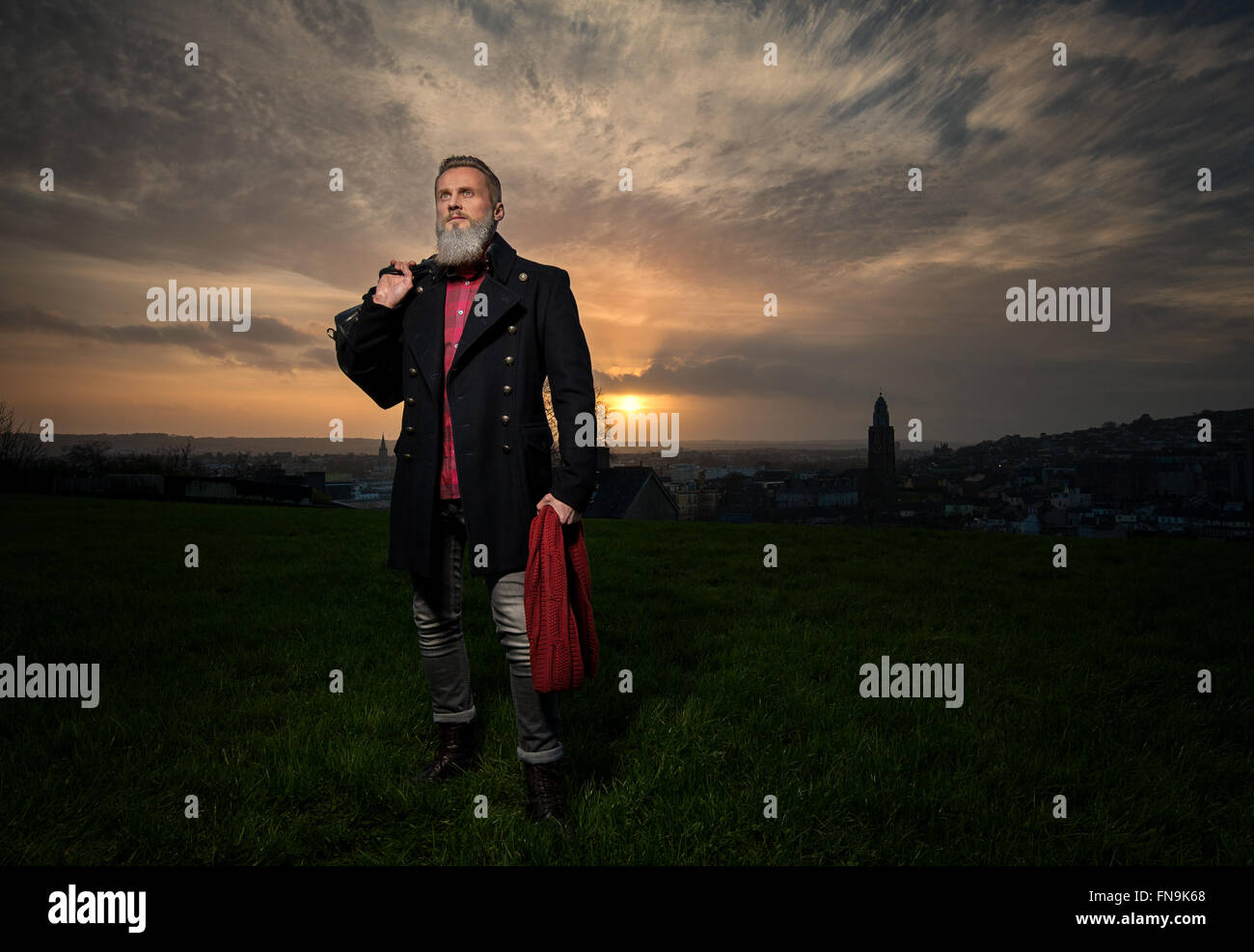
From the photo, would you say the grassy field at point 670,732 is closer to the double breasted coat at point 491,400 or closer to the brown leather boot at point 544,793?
→ the brown leather boot at point 544,793

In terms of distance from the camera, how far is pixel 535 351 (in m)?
3.72

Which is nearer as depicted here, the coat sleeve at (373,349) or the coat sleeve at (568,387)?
the coat sleeve at (568,387)

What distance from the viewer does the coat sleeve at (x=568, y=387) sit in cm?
344

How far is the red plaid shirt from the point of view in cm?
380

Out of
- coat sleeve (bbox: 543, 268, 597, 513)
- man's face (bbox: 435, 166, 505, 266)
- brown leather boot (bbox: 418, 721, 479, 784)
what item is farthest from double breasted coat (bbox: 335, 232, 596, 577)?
brown leather boot (bbox: 418, 721, 479, 784)

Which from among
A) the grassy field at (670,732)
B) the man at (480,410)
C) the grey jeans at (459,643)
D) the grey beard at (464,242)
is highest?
the grey beard at (464,242)

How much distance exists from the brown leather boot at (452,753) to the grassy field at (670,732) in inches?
6.4

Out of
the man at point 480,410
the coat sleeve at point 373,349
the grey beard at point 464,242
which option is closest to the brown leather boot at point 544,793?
the man at point 480,410

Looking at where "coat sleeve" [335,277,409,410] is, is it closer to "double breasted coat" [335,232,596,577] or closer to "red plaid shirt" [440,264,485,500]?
"double breasted coat" [335,232,596,577]

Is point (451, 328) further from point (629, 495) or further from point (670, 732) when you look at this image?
point (629, 495)

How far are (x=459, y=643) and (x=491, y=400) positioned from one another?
1.65 metres

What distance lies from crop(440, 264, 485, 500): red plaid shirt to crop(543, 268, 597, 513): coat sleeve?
52 cm

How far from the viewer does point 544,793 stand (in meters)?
3.54
